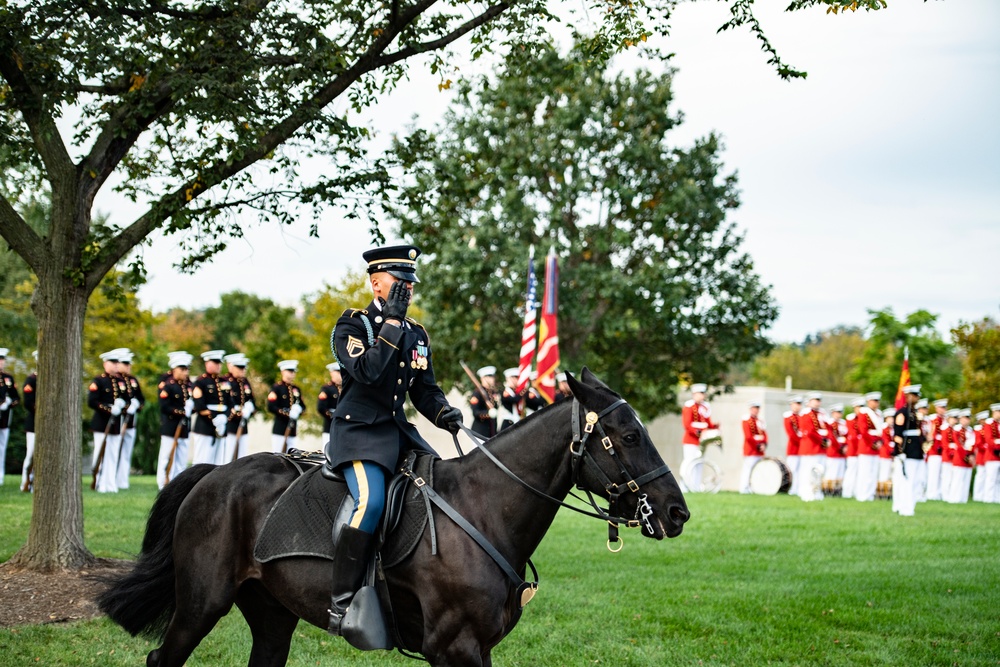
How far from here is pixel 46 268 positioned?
9.91 meters

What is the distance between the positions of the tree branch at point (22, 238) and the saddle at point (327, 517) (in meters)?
5.71

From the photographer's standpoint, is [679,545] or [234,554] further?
[679,545]

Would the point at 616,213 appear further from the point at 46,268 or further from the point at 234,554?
the point at 234,554

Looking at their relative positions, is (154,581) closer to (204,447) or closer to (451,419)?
(451,419)

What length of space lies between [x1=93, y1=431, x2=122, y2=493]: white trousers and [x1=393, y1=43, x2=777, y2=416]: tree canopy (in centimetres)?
1207

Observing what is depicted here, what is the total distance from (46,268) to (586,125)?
21.4m

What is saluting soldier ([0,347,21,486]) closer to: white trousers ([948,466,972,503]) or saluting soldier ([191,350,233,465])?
saluting soldier ([191,350,233,465])

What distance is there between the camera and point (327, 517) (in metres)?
5.39

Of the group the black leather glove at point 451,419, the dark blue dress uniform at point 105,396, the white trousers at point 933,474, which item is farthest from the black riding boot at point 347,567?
the white trousers at point 933,474

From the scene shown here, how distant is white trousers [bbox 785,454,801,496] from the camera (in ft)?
81.0

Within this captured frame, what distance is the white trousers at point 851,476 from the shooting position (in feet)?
80.1

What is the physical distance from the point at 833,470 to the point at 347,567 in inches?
898

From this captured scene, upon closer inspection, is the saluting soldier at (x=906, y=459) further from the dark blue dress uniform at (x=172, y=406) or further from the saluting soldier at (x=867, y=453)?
the dark blue dress uniform at (x=172, y=406)

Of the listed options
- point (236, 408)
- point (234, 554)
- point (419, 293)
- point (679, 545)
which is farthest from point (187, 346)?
point (234, 554)
